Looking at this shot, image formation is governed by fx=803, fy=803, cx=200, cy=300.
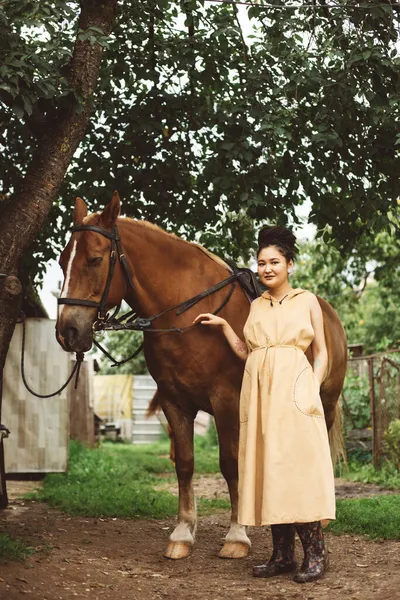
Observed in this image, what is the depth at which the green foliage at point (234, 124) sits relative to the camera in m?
7.13

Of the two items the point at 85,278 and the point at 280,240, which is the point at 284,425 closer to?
the point at 280,240

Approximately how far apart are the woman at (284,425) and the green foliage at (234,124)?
7.32ft

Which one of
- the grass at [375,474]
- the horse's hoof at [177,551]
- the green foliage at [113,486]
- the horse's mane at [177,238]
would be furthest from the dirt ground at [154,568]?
the grass at [375,474]

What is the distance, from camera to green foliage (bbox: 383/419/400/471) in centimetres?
1105

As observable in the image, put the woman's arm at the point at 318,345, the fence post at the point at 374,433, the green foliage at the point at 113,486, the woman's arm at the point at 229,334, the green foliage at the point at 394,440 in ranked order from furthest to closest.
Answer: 1. the fence post at the point at 374,433
2. the green foliage at the point at 394,440
3. the green foliage at the point at 113,486
4. the woman's arm at the point at 229,334
5. the woman's arm at the point at 318,345

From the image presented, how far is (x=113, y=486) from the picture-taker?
33.9 feet

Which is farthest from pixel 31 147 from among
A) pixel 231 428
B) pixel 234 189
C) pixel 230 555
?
pixel 230 555

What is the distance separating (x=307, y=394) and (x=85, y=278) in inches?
65.2

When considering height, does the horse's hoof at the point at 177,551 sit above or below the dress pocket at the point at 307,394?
below

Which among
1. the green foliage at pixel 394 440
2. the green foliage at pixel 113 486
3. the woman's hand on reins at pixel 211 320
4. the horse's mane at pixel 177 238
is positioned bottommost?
the green foliage at pixel 113 486

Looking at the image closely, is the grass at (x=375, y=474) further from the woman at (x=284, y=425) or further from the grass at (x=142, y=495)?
the woman at (x=284, y=425)

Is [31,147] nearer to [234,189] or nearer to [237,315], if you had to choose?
[234,189]

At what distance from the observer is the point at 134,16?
779 centimetres

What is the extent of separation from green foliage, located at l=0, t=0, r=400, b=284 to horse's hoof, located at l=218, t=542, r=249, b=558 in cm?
302
